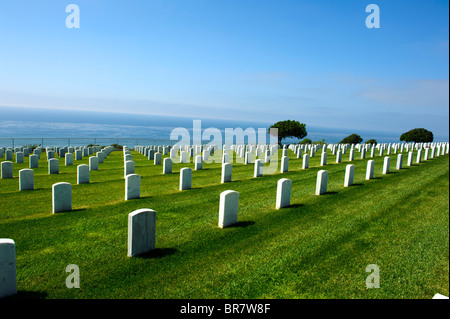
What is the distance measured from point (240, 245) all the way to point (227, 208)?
3.76 feet

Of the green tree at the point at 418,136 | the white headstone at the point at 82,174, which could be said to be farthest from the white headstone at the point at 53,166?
the green tree at the point at 418,136

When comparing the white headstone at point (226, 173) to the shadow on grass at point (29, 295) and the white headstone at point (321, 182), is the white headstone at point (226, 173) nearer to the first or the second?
the white headstone at point (321, 182)

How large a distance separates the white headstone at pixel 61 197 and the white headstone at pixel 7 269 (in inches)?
154

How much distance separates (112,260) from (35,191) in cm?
725

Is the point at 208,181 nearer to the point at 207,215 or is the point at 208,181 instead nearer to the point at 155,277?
the point at 207,215

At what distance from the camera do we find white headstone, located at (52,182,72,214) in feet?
24.4

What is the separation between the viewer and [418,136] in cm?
4841

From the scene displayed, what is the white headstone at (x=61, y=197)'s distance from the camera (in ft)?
24.4

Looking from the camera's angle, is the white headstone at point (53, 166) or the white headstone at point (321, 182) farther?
the white headstone at point (53, 166)

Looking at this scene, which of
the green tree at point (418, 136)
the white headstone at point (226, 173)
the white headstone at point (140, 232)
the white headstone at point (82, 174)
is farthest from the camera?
the green tree at point (418, 136)

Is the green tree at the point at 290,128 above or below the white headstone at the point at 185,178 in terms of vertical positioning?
above
